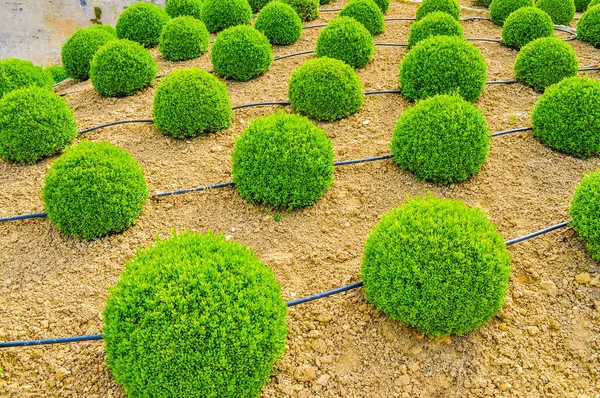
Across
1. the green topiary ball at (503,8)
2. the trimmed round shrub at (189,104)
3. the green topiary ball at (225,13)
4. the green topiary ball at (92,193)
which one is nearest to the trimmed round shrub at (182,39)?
the green topiary ball at (225,13)

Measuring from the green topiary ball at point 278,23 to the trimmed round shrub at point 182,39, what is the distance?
1.16 metres

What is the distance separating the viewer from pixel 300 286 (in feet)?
13.7

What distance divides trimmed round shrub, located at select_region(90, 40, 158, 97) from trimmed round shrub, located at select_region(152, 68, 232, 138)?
4.60 feet

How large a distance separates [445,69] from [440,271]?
12.3 ft

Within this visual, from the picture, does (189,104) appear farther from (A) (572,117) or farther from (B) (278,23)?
(A) (572,117)

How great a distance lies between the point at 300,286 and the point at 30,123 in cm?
408

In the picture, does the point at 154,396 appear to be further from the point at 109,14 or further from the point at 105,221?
the point at 109,14

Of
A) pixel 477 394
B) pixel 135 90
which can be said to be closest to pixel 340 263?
pixel 477 394

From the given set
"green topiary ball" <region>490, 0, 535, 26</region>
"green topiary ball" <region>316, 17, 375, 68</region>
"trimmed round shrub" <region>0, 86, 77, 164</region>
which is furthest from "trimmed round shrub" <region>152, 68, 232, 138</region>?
"green topiary ball" <region>490, 0, 535, 26</region>

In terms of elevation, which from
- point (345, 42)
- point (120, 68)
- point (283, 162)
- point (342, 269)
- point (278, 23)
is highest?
point (278, 23)

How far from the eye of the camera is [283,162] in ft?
15.6

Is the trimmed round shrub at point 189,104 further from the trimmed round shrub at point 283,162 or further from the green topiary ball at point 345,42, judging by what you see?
the green topiary ball at point 345,42

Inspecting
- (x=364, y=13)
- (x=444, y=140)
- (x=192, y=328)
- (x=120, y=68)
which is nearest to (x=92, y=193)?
(x=192, y=328)

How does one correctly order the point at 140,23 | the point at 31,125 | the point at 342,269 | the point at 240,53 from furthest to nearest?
1. the point at 140,23
2. the point at 240,53
3. the point at 31,125
4. the point at 342,269
